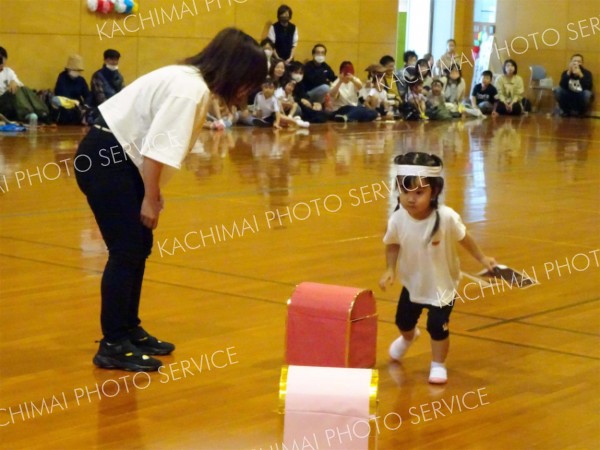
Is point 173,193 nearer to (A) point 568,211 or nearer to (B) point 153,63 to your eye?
(A) point 568,211

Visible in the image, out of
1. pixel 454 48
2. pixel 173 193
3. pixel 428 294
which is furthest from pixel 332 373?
pixel 454 48

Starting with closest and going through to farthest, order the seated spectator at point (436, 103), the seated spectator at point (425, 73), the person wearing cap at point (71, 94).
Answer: the person wearing cap at point (71, 94)
the seated spectator at point (436, 103)
the seated spectator at point (425, 73)

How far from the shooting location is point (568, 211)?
9.81 meters

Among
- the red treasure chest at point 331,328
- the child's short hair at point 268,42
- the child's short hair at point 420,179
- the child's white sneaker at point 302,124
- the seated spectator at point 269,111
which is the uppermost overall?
the child's short hair at point 268,42

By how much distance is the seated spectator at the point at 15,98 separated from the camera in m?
16.1

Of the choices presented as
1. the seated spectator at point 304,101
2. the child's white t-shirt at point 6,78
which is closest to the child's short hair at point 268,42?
the seated spectator at point 304,101

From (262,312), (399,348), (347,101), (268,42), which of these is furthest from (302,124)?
(399,348)

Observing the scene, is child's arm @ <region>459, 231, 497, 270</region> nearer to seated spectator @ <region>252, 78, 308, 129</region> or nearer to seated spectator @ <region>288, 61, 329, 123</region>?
seated spectator @ <region>252, 78, 308, 129</region>

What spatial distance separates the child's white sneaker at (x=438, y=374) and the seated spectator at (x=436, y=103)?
17.6m

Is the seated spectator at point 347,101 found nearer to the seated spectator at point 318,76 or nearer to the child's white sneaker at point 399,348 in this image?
the seated spectator at point 318,76

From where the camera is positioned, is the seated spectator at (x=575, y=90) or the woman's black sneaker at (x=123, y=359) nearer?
the woman's black sneaker at (x=123, y=359)

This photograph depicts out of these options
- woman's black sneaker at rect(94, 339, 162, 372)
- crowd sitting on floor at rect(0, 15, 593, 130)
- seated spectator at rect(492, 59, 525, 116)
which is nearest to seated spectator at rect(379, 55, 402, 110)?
crowd sitting on floor at rect(0, 15, 593, 130)

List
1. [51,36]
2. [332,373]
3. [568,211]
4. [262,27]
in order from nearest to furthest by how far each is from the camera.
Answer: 1. [332,373]
2. [568,211]
3. [51,36]
4. [262,27]

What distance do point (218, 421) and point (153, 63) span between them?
15.9 meters
